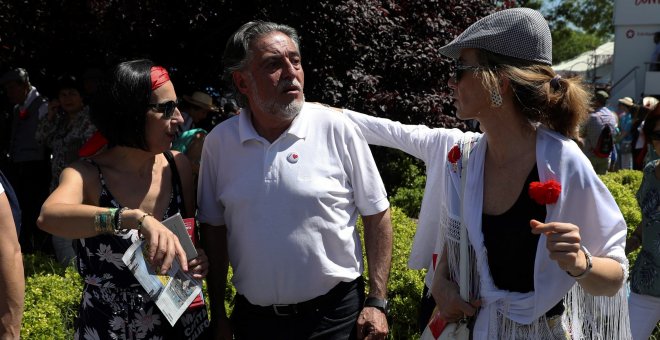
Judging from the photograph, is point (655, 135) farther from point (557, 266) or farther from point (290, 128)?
point (290, 128)

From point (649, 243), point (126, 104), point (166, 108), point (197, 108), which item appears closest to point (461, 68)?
point (166, 108)

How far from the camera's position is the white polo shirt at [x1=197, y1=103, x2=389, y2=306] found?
3.13 meters

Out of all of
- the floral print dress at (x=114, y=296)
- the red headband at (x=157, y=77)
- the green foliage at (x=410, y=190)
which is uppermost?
the red headband at (x=157, y=77)

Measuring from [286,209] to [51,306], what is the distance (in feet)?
7.34

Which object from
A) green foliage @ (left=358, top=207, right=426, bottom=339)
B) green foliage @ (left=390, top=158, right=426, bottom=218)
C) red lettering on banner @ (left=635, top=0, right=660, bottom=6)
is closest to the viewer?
green foliage @ (left=358, top=207, right=426, bottom=339)

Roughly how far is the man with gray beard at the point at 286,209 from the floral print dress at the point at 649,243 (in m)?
2.00

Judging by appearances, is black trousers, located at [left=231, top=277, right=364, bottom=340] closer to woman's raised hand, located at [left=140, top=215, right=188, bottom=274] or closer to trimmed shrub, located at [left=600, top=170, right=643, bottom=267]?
woman's raised hand, located at [left=140, top=215, right=188, bottom=274]

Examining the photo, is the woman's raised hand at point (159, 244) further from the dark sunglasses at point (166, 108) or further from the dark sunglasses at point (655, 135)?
the dark sunglasses at point (655, 135)

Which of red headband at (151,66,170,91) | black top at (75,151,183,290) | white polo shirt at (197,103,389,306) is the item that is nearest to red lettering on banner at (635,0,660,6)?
white polo shirt at (197,103,389,306)

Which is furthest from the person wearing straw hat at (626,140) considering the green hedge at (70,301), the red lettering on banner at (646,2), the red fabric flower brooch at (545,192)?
the red fabric flower brooch at (545,192)

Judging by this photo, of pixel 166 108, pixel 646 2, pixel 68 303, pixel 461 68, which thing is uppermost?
pixel 461 68

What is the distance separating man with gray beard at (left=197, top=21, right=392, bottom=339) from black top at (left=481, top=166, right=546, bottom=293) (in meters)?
0.66

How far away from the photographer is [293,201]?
3.12 metres

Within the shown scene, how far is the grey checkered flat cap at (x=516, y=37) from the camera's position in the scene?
2.70 metres
